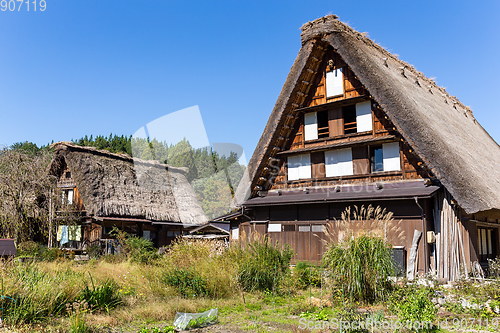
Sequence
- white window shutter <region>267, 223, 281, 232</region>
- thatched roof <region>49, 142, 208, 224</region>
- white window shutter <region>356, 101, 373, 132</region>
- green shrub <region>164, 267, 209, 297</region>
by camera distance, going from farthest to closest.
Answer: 1. thatched roof <region>49, 142, 208, 224</region>
2. white window shutter <region>267, 223, 281, 232</region>
3. white window shutter <region>356, 101, 373, 132</region>
4. green shrub <region>164, 267, 209, 297</region>

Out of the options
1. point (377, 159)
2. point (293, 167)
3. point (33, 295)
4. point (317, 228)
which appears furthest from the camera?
point (293, 167)

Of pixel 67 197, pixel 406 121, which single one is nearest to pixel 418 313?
pixel 406 121

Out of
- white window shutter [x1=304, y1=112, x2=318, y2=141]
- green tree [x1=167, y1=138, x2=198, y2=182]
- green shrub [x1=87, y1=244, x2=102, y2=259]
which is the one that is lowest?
green shrub [x1=87, y1=244, x2=102, y2=259]

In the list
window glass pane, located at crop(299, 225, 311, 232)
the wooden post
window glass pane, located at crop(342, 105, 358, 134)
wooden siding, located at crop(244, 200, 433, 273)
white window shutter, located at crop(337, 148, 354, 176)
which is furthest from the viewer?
window glass pane, located at crop(342, 105, 358, 134)

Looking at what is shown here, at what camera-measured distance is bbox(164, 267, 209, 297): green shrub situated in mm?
8929

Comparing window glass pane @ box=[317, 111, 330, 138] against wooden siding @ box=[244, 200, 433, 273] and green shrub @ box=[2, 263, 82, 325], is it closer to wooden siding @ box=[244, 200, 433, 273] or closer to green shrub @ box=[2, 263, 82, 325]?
wooden siding @ box=[244, 200, 433, 273]

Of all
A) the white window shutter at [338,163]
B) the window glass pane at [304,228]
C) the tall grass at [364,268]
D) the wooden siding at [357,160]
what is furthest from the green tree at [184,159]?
the tall grass at [364,268]

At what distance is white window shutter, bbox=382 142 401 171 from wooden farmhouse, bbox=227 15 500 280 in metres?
0.04

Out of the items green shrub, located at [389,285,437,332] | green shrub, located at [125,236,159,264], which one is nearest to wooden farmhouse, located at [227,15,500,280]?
green shrub, located at [125,236,159,264]

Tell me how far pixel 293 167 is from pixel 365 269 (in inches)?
316

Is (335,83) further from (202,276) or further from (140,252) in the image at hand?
(140,252)

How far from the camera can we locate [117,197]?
24781mm

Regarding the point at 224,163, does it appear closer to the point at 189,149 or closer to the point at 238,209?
the point at 189,149

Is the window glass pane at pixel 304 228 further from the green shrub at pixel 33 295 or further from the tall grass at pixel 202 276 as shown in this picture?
the green shrub at pixel 33 295
